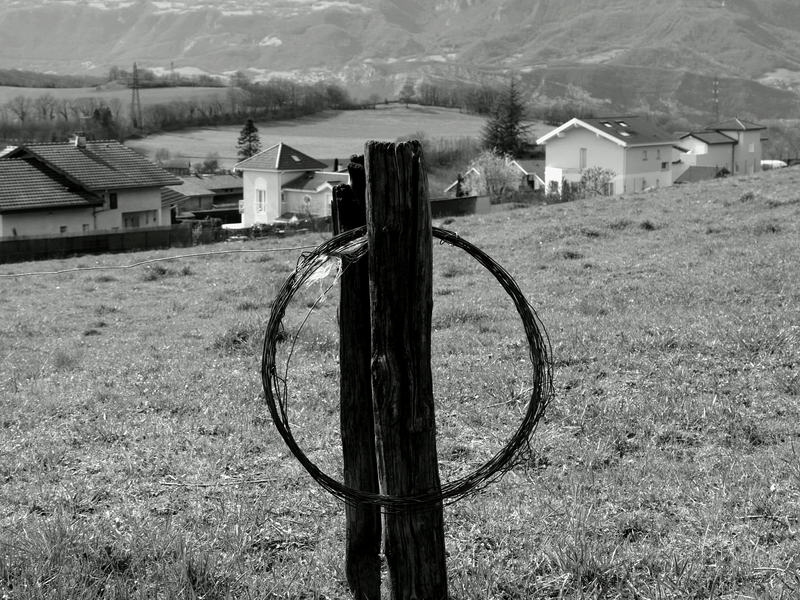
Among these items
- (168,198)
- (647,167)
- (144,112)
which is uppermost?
(144,112)

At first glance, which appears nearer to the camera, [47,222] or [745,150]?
[47,222]

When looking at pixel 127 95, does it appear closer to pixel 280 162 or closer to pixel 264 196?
pixel 264 196

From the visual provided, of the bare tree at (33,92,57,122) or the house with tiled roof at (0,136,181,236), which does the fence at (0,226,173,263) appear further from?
the bare tree at (33,92,57,122)

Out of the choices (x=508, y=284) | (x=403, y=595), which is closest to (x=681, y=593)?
(x=403, y=595)

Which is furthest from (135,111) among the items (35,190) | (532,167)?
(35,190)

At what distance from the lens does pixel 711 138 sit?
92312 mm

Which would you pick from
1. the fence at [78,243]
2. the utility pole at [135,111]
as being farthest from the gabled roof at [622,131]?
the utility pole at [135,111]

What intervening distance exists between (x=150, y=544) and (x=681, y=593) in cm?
292

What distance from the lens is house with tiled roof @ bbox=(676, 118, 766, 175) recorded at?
298 ft

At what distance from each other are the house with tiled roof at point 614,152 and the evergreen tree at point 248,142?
6424 centimetres

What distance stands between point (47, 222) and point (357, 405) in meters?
54.6

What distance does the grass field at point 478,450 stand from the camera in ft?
15.9

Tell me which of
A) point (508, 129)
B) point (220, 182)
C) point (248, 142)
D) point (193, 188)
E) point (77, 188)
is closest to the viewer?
point (77, 188)

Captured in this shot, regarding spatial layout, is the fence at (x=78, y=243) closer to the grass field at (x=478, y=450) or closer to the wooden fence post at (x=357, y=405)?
the grass field at (x=478, y=450)
